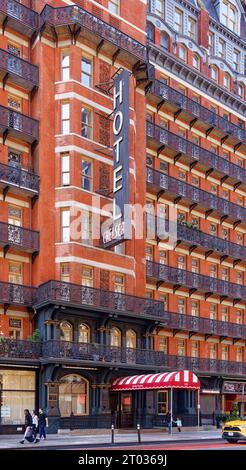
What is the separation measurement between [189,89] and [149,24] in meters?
6.26

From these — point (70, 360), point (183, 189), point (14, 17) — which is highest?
point (14, 17)

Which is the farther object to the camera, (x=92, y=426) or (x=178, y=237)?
(x=178, y=237)

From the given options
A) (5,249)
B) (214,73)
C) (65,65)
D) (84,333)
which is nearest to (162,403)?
(84,333)

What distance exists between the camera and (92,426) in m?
38.1

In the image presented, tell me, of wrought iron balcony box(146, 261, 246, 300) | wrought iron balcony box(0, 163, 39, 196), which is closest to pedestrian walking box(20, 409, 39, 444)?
wrought iron balcony box(0, 163, 39, 196)

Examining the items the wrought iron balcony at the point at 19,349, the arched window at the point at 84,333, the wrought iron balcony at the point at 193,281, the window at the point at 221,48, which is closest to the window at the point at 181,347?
the wrought iron balcony at the point at 193,281

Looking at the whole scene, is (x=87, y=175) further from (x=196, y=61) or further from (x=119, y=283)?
(x=196, y=61)

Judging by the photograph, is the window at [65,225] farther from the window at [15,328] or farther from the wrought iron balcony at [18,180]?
the window at [15,328]

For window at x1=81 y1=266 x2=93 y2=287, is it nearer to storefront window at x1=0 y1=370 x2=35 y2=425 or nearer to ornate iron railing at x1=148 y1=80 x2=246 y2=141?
storefront window at x1=0 y1=370 x2=35 y2=425

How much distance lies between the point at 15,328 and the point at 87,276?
203 inches
